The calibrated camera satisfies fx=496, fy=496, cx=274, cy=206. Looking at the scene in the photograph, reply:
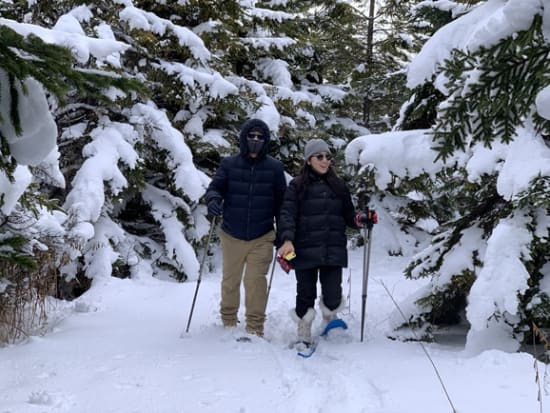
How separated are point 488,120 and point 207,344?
3970 mm

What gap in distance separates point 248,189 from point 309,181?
719 mm

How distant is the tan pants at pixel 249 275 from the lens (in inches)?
227

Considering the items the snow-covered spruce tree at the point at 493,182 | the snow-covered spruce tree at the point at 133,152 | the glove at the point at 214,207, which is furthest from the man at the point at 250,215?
the snow-covered spruce tree at the point at 133,152

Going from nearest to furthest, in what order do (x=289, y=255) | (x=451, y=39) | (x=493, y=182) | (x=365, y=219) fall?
1. (x=451, y=39)
2. (x=289, y=255)
3. (x=493, y=182)
4. (x=365, y=219)

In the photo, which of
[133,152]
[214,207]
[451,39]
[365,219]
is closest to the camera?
[451,39]

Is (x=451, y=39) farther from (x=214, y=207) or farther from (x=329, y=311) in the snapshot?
(x=329, y=311)

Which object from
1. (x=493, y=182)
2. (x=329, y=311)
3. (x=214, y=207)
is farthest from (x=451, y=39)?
(x=329, y=311)

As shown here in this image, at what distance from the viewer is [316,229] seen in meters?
5.54

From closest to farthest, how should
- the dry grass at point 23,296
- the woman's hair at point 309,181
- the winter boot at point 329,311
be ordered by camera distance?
the dry grass at point 23,296
the woman's hair at point 309,181
the winter boot at point 329,311

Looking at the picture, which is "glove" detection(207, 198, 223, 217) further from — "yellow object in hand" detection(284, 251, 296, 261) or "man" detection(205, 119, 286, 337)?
"yellow object in hand" detection(284, 251, 296, 261)

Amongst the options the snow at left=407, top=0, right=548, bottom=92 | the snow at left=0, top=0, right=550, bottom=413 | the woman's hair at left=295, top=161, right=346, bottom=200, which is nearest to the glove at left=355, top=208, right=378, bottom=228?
the woman's hair at left=295, top=161, right=346, bottom=200

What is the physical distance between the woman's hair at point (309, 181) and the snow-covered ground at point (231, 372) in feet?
5.45

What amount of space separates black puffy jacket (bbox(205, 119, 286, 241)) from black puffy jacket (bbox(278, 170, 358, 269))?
1.10ft

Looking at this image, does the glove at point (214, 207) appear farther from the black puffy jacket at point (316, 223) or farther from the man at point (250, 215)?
the black puffy jacket at point (316, 223)
